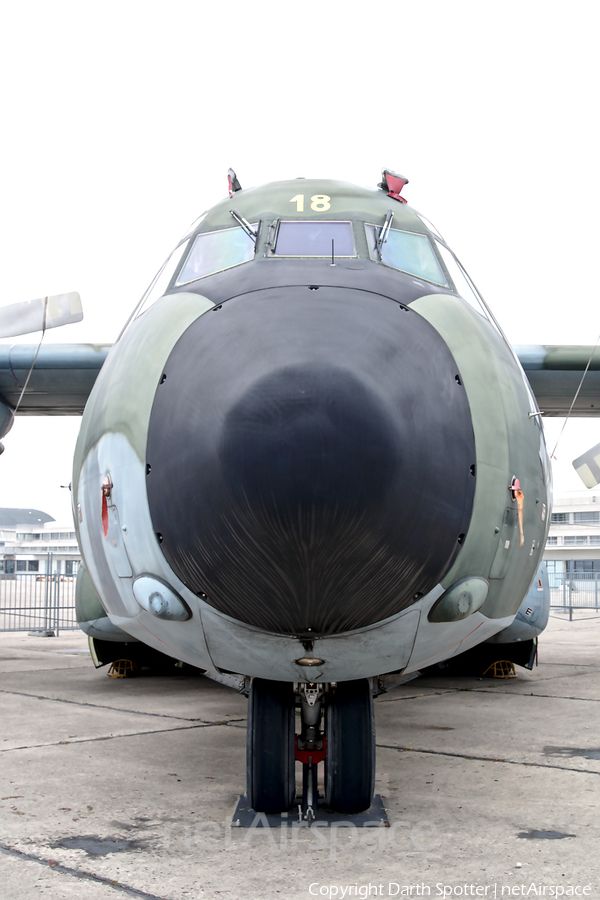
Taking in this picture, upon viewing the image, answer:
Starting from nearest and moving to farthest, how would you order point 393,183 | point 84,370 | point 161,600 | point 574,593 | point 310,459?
point 310,459 < point 161,600 < point 393,183 < point 84,370 < point 574,593

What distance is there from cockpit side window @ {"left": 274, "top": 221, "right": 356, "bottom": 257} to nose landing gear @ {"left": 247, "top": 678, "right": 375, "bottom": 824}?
6.85ft

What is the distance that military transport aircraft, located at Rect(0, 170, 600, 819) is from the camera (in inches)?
106

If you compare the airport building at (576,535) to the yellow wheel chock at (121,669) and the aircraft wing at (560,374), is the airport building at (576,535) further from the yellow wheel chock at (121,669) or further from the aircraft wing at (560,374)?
the yellow wheel chock at (121,669)

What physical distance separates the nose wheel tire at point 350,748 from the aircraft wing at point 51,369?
590 cm

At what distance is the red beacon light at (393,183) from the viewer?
4859 mm

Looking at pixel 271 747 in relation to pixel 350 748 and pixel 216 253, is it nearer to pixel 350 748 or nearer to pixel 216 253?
pixel 350 748

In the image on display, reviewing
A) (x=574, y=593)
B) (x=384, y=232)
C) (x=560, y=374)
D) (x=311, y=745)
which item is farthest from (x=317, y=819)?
(x=574, y=593)

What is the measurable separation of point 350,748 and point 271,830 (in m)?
0.53

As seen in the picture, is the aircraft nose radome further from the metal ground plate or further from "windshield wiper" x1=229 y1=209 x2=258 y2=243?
the metal ground plate

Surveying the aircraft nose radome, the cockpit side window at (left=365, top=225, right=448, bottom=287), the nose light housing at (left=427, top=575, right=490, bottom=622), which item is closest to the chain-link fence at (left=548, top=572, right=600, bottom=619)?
the cockpit side window at (left=365, top=225, right=448, bottom=287)

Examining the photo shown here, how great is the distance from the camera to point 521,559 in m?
3.65

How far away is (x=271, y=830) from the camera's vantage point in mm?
3832

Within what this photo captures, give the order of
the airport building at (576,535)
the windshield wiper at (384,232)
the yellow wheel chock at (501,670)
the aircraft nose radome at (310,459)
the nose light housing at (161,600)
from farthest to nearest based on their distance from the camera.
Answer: the airport building at (576,535), the yellow wheel chock at (501,670), the windshield wiper at (384,232), the nose light housing at (161,600), the aircraft nose radome at (310,459)

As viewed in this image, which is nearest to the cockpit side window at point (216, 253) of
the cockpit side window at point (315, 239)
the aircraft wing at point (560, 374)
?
the cockpit side window at point (315, 239)
